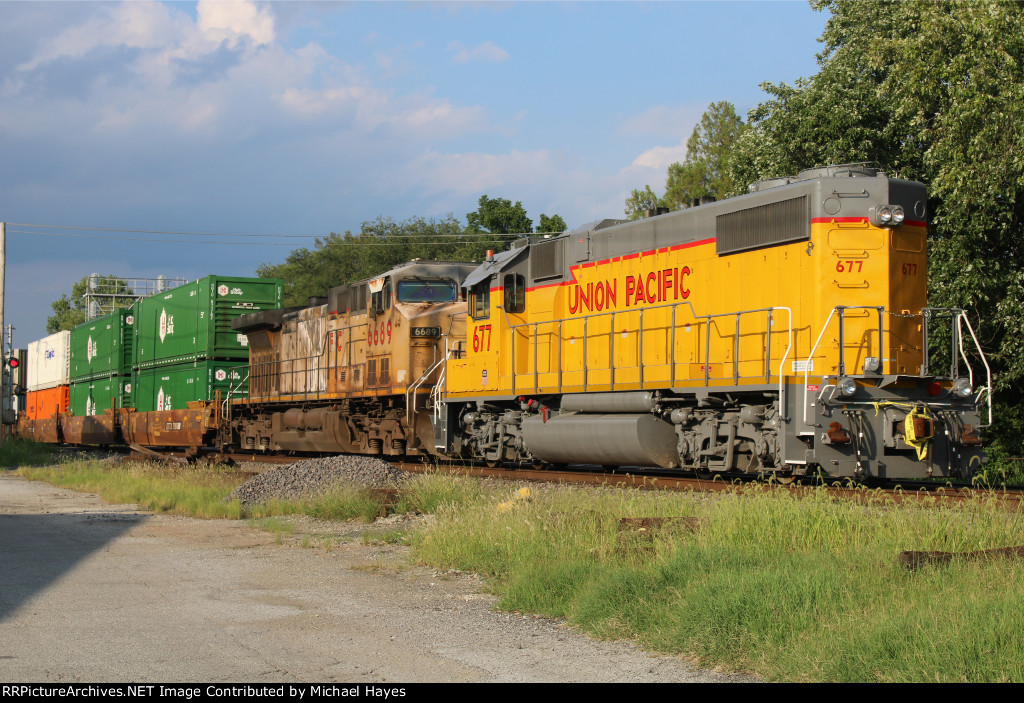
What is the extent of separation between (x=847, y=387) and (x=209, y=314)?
58.0 ft

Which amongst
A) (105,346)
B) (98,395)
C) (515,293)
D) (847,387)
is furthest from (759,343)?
(98,395)

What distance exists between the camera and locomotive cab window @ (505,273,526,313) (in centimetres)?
1573

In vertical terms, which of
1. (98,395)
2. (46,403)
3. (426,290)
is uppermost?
(426,290)

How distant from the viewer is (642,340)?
13133 mm

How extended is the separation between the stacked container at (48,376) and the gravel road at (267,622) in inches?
1111

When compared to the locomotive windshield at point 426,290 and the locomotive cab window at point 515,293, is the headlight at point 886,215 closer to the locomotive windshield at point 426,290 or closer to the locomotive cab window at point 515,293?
the locomotive cab window at point 515,293

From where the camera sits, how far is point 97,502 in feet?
46.0

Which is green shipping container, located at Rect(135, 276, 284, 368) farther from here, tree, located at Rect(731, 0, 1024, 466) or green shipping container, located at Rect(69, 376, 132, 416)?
tree, located at Rect(731, 0, 1024, 466)

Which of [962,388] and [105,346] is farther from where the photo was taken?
[105,346]

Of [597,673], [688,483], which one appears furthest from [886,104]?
[597,673]

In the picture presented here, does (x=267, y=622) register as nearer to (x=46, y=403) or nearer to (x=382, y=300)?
(x=382, y=300)

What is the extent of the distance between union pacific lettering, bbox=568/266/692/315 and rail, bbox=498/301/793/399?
0.56ft

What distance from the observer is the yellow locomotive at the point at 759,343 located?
10.5 meters

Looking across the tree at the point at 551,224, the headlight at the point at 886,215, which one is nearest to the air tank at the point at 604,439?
the headlight at the point at 886,215
